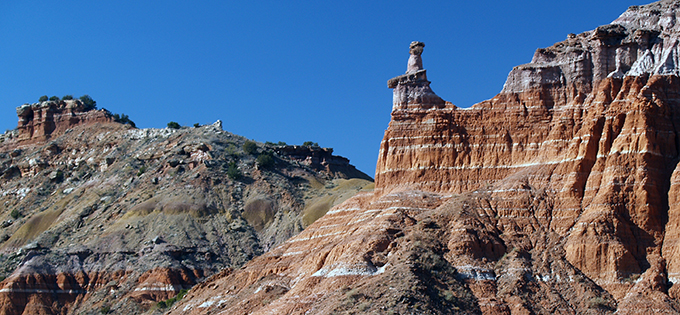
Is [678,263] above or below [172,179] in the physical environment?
below

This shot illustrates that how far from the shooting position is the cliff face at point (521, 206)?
64.1 meters

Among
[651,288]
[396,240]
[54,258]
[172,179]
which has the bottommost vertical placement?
[651,288]

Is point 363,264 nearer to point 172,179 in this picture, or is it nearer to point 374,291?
point 374,291

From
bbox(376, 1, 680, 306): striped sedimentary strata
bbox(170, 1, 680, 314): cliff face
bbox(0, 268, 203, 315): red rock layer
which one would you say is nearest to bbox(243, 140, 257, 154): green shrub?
bbox(0, 268, 203, 315): red rock layer

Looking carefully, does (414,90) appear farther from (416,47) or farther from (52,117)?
(52,117)

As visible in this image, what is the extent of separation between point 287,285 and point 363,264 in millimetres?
9949

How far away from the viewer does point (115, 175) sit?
14262 cm

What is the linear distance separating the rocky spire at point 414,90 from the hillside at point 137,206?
32.2 m

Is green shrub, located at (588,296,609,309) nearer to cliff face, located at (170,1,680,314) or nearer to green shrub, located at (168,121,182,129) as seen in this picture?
cliff face, located at (170,1,680,314)

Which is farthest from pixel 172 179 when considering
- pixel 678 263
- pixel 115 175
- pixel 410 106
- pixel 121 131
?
pixel 678 263

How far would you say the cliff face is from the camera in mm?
64062

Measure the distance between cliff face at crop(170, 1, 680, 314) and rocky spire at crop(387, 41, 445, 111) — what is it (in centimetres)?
11

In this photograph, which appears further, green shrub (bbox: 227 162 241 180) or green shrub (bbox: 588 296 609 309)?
green shrub (bbox: 227 162 241 180)

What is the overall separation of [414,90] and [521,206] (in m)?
15.3
